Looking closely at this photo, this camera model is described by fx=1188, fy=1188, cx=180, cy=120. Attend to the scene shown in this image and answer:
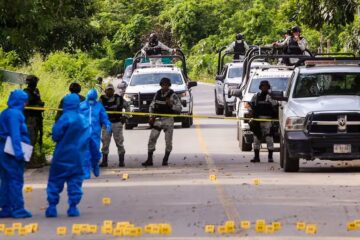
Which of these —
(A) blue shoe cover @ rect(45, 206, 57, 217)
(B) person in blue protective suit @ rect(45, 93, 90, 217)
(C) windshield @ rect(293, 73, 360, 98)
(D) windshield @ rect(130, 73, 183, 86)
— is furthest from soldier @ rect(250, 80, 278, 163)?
(D) windshield @ rect(130, 73, 183, 86)

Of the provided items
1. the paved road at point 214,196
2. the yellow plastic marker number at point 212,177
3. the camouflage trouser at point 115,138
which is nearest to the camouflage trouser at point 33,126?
the paved road at point 214,196

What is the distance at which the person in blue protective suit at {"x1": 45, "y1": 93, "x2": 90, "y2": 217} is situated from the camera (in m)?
15.4

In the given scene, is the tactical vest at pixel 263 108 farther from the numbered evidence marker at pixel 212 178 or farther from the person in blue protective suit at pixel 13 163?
the person in blue protective suit at pixel 13 163

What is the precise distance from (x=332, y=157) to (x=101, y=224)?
730cm

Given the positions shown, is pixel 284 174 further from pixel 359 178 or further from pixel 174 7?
pixel 174 7

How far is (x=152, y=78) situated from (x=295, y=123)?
54.5 feet

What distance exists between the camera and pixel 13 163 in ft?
51.2

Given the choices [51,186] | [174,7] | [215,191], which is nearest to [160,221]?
[51,186]

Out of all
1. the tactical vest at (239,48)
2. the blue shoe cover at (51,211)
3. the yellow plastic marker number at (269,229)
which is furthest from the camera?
the tactical vest at (239,48)

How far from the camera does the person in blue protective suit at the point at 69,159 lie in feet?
50.5

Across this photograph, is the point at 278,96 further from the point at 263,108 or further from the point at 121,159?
the point at 121,159

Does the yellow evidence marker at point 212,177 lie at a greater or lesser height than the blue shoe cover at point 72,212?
lesser

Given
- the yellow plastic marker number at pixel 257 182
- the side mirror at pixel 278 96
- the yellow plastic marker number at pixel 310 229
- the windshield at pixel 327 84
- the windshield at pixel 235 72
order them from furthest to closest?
the windshield at pixel 235 72
the side mirror at pixel 278 96
the windshield at pixel 327 84
the yellow plastic marker number at pixel 257 182
the yellow plastic marker number at pixel 310 229

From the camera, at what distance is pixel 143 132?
117ft
